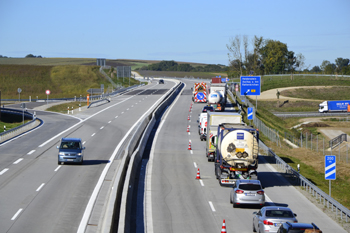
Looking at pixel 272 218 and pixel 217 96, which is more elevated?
pixel 217 96

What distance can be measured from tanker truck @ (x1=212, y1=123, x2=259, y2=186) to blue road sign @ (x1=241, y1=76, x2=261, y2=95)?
103 ft

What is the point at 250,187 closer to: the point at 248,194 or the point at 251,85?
the point at 248,194

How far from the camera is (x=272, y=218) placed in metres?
17.0

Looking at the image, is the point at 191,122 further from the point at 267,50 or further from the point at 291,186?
the point at 267,50

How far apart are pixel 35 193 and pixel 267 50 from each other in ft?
515

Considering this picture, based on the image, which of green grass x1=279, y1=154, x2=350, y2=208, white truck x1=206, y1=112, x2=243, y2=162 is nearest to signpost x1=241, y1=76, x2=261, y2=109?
green grass x1=279, y1=154, x2=350, y2=208

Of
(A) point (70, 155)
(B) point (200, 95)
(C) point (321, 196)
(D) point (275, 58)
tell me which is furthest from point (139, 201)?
(D) point (275, 58)

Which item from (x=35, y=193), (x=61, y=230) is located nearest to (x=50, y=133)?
(x=35, y=193)

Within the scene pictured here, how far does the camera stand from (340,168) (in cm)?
3784

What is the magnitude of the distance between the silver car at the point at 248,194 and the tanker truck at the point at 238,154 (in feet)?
13.7

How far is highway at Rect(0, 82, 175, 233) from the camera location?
18.9m

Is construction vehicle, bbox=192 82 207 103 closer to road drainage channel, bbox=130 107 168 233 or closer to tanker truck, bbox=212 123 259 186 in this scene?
road drainage channel, bbox=130 107 168 233

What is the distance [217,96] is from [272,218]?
45.1 m

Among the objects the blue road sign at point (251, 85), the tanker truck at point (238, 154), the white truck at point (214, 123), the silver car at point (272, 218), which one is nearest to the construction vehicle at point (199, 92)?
the blue road sign at point (251, 85)
